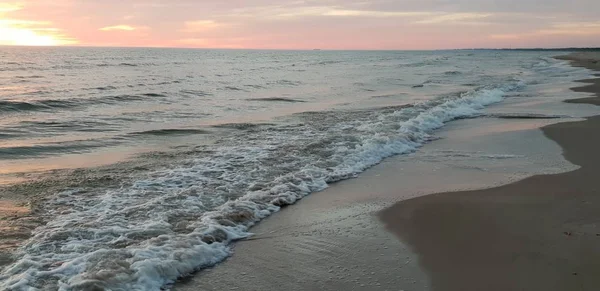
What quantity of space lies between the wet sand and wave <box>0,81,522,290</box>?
6.82ft

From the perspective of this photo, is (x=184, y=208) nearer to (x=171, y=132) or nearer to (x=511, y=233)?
(x=511, y=233)

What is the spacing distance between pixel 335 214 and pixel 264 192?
135 cm

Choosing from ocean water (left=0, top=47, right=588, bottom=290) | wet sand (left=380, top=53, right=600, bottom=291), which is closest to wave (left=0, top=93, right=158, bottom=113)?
ocean water (left=0, top=47, right=588, bottom=290)

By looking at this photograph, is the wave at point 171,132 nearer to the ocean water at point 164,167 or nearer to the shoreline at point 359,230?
the ocean water at point 164,167

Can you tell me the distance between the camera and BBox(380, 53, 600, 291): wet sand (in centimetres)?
436

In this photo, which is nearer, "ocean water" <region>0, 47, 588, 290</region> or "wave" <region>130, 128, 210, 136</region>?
"ocean water" <region>0, 47, 588, 290</region>

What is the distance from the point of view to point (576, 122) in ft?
43.5

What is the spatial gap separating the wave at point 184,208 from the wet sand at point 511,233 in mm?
2079

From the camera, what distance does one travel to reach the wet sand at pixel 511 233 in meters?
4.36

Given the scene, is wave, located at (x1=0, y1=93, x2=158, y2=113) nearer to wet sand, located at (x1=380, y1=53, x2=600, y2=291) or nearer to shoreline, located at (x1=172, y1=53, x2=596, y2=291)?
shoreline, located at (x1=172, y1=53, x2=596, y2=291)

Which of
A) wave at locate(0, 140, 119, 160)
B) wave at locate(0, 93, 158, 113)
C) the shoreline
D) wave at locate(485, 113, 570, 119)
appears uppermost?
wave at locate(0, 93, 158, 113)

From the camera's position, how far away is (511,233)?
17.8 ft

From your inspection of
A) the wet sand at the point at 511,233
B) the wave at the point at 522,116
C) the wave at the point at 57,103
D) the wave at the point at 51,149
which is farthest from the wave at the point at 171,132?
the wave at the point at 522,116

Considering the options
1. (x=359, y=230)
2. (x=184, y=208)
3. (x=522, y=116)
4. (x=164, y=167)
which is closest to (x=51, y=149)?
(x=164, y=167)
